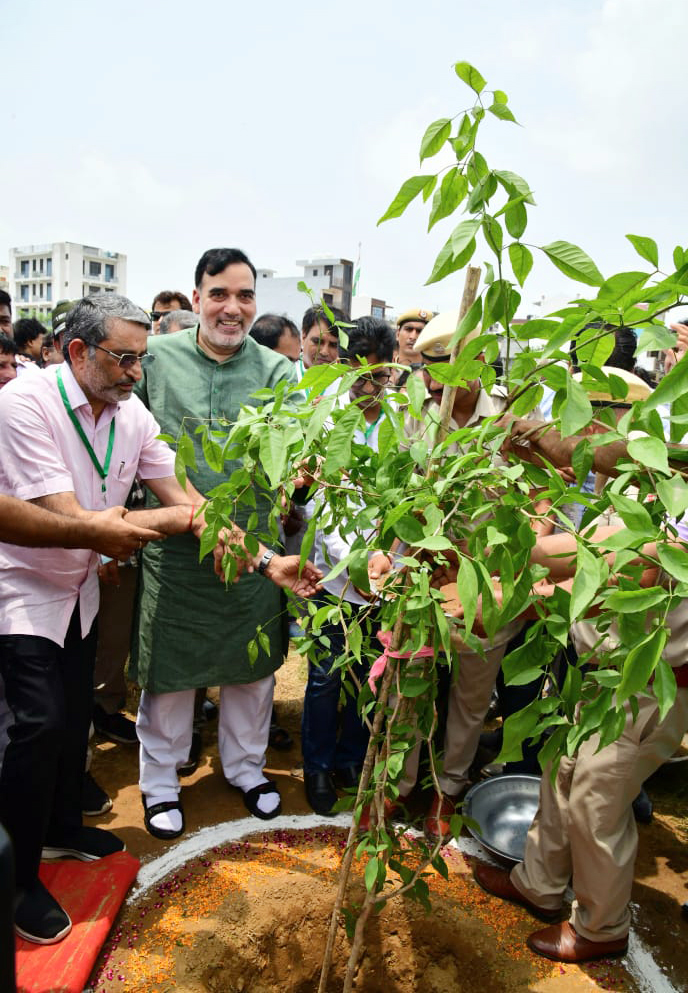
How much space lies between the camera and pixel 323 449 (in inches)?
65.8

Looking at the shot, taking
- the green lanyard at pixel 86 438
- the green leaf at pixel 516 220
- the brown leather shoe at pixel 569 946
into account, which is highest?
the green leaf at pixel 516 220

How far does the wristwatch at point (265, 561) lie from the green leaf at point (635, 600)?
1.97 m

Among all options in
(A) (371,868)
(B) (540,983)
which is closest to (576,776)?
(B) (540,983)

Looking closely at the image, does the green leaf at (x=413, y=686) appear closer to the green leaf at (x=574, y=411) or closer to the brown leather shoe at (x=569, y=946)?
the green leaf at (x=574, y=411)

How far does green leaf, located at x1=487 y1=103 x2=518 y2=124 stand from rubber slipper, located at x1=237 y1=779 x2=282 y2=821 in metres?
3.00

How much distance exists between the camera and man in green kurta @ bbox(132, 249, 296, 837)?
10.5 feet

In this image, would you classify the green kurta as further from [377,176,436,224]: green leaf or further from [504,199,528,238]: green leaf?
[504,199,528,238]: green leaf

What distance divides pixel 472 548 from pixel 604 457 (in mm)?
919

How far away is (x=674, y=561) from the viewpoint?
3.44 feet

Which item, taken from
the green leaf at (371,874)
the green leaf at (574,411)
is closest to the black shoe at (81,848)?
the green leaf at (371,874)

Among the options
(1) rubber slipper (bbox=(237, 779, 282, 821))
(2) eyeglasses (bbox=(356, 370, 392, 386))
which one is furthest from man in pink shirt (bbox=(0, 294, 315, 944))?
(2) eyeglasses (bbox=(356, 370, 392, 386))

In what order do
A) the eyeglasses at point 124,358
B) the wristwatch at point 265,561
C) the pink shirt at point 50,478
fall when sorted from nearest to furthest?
the pink shirt at point 50,478 < the eyeglasses at point 124,358 < the wristwatch at point 265,561

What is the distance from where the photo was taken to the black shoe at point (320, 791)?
11.2 ft

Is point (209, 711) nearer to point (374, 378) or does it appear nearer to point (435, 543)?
point (374, 378)
